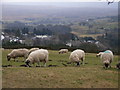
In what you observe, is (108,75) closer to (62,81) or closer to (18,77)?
(62,81)

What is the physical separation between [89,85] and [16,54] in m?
16.9

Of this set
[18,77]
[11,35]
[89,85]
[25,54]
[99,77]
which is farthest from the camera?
[11,35]

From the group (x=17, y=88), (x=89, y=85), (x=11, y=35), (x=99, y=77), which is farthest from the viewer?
(x=11, y=35)

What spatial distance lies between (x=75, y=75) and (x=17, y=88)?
430 cm

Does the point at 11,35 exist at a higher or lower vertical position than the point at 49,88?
higher

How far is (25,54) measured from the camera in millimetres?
26875

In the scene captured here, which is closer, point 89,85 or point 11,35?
point 89,85

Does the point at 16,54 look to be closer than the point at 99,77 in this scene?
No

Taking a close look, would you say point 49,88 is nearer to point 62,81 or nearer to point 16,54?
point 62,81

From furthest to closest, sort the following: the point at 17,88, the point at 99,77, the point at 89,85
→ the point at 99,77 < the point at 89,85 < the point at 17,88

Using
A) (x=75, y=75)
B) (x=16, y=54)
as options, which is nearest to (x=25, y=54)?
(x=16, y=54)

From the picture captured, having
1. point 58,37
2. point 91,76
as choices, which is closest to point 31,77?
point 91,76

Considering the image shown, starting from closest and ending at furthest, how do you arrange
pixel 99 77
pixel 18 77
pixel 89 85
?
pixel 89 85, pixel 18 77, pixel 99 77

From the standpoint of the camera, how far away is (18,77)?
40.9 feet
